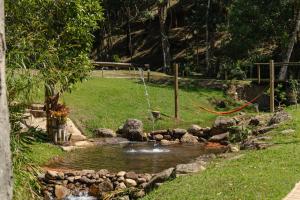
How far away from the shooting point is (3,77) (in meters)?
4.03

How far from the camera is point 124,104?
27125 mm

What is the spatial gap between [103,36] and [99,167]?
1732 inches

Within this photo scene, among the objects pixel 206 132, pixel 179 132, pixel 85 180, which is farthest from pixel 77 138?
pixel 85 180

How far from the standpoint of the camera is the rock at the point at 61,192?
14.3m

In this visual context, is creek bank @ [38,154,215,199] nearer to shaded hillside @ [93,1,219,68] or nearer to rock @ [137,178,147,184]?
rock @ [137,178,147,184]

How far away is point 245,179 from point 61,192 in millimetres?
6078

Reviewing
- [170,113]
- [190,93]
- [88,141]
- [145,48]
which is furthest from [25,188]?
[145,48]

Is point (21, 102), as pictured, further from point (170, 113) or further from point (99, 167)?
point (170, 113)

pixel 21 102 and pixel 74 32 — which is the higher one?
pixel 74 32

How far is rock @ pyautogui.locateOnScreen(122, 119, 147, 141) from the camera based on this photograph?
23047 millimetres

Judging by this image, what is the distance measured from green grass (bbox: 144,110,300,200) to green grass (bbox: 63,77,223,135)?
11909 mm

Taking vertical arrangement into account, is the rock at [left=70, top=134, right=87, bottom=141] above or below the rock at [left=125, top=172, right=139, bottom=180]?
above

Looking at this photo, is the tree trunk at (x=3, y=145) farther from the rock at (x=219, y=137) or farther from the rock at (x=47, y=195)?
the rock at (x=219, y=137)

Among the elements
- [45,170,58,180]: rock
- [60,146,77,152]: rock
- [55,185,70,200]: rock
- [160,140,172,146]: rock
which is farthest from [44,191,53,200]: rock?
[160,140,172,146]: rock
